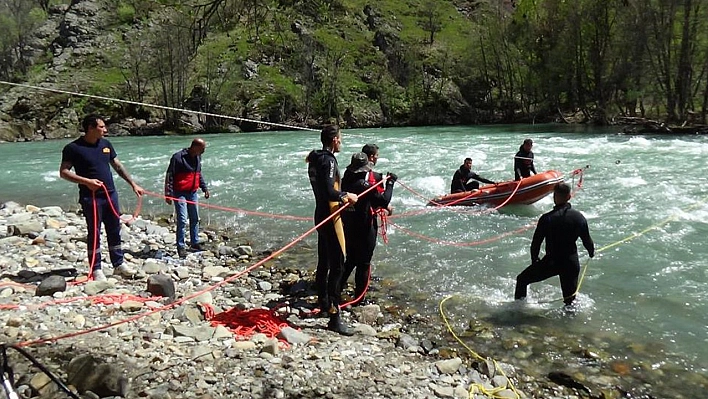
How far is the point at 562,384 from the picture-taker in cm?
493

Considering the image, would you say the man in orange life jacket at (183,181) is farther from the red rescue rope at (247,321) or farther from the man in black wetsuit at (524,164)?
the man in black wetsuit at (524,164)

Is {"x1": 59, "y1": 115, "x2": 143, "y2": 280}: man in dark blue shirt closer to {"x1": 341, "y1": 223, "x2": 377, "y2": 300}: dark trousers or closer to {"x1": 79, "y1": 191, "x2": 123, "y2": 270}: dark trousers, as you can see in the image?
{"x1": 79, "y1": 191, "x2": 123, "y2": 270}: dark trousers

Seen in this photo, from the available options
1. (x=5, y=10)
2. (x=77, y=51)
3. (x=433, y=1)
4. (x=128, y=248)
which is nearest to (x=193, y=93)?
(x=77, y=51)

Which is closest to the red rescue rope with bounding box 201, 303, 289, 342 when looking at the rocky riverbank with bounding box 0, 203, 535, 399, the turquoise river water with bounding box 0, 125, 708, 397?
the rocky riverbank with bounding box 0, 203, 535, 399

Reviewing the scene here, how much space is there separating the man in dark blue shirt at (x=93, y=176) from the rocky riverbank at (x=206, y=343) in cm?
62

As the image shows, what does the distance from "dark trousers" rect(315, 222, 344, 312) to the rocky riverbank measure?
14.0 inches

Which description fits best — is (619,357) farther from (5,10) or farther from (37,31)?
(5,10)

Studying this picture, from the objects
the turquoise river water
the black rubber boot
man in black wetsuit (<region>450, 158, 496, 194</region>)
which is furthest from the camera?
man in black wetsuit (<region>450, 158, 496, 194</region>)

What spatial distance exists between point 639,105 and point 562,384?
38.7m

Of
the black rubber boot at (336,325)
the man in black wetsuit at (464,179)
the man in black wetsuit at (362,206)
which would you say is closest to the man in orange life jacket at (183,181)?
the man in black wetsuit at (362,206)

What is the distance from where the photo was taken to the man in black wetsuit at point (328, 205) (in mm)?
5324

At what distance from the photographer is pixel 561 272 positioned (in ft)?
20.8

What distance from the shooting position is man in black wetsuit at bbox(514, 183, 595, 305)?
20.1ft

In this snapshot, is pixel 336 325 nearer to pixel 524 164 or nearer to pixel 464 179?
pixel 464 179
